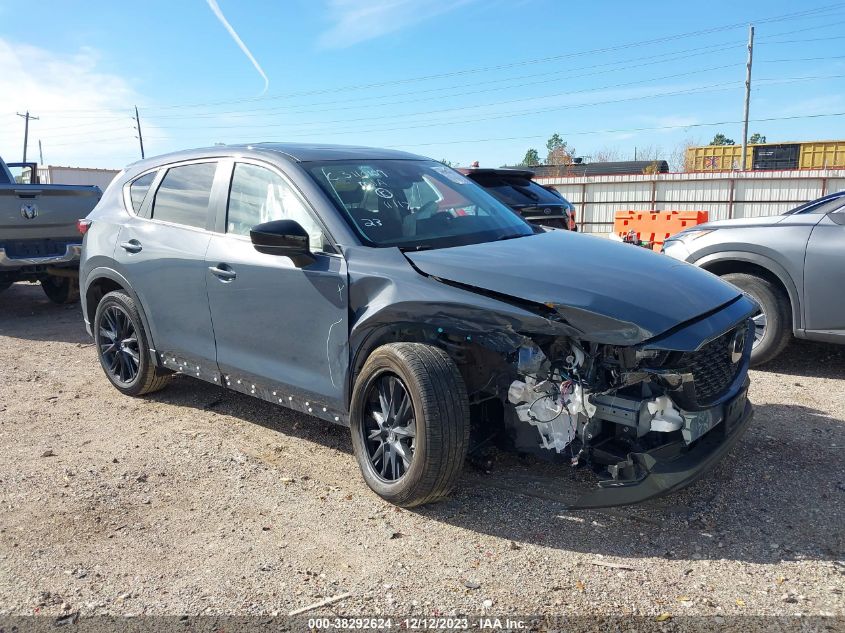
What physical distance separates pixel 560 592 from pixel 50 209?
818 centimetres

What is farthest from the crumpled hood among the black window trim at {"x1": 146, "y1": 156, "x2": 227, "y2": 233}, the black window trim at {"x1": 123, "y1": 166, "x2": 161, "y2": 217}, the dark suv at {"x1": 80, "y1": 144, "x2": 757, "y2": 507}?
the black window trim at {"x1": 123, "y1": 166, "x2": 161, "y2": 217}

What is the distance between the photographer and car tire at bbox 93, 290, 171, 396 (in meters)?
5.15

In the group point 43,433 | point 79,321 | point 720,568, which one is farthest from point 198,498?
point 79,321

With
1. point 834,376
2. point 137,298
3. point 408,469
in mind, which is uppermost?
point 137,298

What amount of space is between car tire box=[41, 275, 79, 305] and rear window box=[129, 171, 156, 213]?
493 centimetres

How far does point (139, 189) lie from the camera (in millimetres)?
5289

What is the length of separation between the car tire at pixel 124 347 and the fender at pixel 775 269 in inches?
182

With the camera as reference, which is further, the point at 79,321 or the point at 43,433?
the point at 79,321

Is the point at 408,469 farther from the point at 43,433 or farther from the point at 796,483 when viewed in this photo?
the point at 43,433

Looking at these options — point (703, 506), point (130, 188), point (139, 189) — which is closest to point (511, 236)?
point (703, 506)

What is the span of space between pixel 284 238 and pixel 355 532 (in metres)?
1.52

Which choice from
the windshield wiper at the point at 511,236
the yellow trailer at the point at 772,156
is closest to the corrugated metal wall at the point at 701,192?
the yellow trailer at the point at 772,156

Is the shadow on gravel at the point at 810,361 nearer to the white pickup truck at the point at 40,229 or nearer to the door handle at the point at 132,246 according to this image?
the door handle at the point at 132,246

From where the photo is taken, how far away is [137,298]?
5.06 meters
